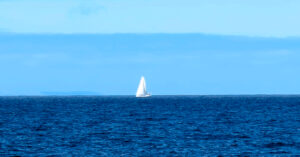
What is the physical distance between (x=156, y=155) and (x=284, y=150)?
34.8 ft

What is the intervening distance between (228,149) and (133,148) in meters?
7.75

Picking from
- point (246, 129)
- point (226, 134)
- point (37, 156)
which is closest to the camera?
point (37, 156)

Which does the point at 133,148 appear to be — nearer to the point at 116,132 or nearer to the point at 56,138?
the point at 56,138

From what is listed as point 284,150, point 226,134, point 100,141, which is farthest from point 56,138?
point 284,150

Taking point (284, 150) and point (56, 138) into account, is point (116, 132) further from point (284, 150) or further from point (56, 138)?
point (284, 150)

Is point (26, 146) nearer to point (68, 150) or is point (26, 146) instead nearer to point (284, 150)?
point (68, 150)

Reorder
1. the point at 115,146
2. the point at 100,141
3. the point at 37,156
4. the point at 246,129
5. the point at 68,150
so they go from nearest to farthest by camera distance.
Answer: the point at 37,156
the point at 68,150
the point at 115,146
the point at 100,141
the point at 246,129

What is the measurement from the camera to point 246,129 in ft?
206

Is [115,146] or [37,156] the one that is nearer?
[37,156]

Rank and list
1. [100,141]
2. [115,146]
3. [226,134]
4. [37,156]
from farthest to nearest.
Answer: [226,134] → [100,141] → [115,146] → [37,156]

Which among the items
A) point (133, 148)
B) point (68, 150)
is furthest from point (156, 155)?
point (68, 150)

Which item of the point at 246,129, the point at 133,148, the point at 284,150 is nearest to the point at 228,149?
the point at 284,150

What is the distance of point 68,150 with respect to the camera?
1724 inches

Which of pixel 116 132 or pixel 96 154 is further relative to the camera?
pixel 116 132
